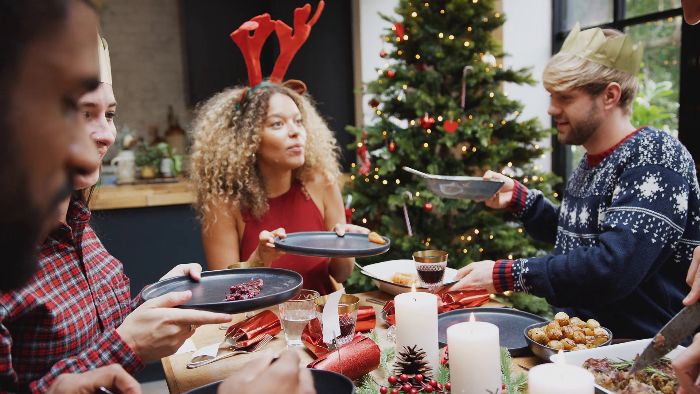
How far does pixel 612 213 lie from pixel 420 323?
2.74 ft

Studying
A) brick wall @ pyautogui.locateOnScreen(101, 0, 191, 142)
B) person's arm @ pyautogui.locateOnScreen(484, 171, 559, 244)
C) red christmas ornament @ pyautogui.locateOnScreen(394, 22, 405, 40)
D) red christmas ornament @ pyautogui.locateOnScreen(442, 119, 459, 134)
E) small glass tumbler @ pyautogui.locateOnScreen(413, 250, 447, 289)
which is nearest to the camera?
small glass tumbler @ pyautogui.locateOnScreen(413, 250, 447, 289)

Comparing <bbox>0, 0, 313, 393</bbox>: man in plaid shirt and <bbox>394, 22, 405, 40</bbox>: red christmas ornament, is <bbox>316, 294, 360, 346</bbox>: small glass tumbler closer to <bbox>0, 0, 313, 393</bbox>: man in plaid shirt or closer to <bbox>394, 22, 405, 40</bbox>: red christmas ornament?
<bbox>0, 0, 313, 393</bbox>: man in plaid shirt

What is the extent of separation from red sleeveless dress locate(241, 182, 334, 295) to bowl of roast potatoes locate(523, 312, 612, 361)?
1.16 m

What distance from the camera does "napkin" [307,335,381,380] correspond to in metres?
1.13

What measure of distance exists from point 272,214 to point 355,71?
2.31 m

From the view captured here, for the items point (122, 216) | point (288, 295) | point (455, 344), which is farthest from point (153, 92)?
point (455, 344)

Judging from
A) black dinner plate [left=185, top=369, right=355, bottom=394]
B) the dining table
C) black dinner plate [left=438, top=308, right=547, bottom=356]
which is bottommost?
the dining table

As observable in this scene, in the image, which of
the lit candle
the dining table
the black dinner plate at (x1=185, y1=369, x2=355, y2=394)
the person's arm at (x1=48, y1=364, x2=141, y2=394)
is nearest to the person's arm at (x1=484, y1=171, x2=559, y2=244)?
the dining table

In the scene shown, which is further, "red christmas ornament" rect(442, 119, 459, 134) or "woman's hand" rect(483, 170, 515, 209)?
"red christmas ornament" rect(442, 119, 459, 134)

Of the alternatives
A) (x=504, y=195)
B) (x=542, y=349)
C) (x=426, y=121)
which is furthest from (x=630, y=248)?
(x=426, y=121)

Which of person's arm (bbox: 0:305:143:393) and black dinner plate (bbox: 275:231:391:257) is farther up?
black dinner plate (bbox: 275:231:391:257)

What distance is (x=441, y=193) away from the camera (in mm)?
1864

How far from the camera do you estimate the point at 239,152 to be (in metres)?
2.34

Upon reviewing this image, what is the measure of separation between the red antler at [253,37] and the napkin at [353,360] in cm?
152
